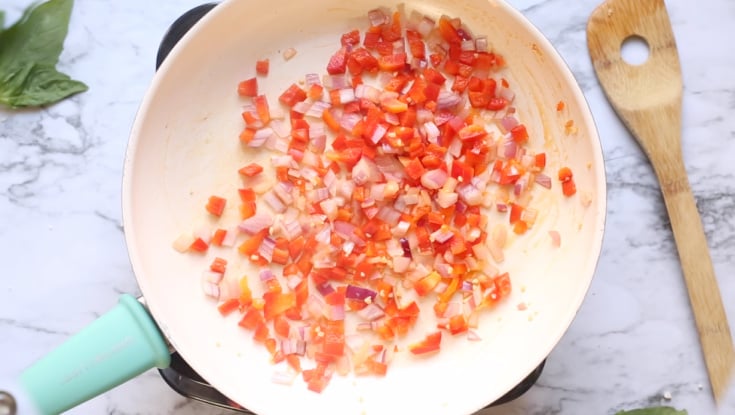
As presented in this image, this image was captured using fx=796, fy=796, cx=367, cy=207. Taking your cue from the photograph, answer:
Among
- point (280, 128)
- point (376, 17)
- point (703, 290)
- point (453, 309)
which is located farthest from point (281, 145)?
point (703, 290)

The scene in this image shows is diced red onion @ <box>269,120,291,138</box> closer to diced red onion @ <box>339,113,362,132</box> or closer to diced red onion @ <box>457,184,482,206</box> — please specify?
diced red onion @ <box>339,113,362,132</box>

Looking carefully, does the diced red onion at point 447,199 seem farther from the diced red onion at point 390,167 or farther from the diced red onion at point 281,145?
the diced red onion at point 281,145

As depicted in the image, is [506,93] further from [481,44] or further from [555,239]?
[555,239]

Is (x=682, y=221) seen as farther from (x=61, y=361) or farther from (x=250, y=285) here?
(x=61, y=361)

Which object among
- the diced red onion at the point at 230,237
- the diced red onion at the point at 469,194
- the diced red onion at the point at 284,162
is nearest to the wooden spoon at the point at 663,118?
the diced red onion at the point at 469,194

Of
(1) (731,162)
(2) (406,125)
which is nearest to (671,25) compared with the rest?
(1) (731,162)

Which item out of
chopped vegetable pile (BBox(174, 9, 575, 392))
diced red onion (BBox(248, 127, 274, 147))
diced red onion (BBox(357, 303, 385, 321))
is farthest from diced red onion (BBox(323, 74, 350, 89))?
diced red onion (BBox(357, 303, 385, 321))

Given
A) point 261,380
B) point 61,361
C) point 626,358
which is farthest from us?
point 626,358
